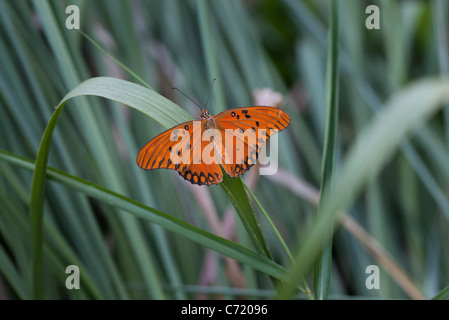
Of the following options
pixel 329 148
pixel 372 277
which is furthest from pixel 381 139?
pixel 372 277

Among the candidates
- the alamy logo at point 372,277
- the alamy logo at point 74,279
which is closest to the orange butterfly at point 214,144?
the alamy logo at point 74,279

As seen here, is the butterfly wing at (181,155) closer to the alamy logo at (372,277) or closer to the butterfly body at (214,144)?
the butterfly body at (214,144)

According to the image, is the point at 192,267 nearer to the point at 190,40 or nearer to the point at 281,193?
the point at 281,193

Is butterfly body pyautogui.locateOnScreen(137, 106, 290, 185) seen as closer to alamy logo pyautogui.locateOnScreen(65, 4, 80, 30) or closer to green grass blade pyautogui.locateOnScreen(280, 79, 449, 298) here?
green grass blade pyautogui.locateOnScreen(280, 79, 449, 298)

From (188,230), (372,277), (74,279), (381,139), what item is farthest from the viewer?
(372,277)

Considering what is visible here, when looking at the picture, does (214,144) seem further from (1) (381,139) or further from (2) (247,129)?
(1) (381,139)

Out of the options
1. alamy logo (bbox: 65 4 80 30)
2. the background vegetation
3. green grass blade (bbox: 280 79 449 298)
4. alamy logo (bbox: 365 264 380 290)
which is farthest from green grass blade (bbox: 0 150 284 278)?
Answer: alamy logo (bbox: 365 264 380 290)
